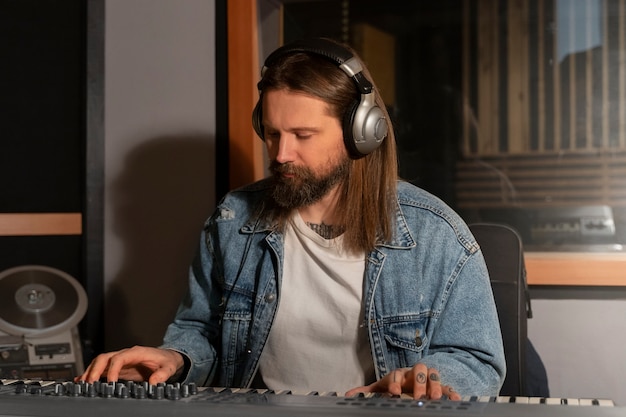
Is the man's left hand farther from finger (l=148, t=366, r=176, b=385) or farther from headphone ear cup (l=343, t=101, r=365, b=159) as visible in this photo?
headphone ear cup (l=343, t=101, r=365, b=159)

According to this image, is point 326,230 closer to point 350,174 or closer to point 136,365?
point 350,174

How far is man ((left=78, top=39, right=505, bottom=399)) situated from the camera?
195cm

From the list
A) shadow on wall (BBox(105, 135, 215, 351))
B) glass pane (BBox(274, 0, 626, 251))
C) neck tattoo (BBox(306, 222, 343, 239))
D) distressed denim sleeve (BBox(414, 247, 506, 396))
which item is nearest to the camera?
distressed denim sleeve (BBox(414, 247, 506, 396))

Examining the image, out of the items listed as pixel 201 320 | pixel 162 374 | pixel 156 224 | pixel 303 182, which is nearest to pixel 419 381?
pixel 162 374

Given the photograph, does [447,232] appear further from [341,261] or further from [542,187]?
[542,187]

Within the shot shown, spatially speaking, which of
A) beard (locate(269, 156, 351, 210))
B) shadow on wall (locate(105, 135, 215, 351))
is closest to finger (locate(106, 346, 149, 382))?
beard (locate(269, 156, 351, 210))

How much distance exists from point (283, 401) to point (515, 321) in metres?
1.04

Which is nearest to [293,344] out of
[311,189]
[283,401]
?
[311,189]

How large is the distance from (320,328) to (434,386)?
64cm

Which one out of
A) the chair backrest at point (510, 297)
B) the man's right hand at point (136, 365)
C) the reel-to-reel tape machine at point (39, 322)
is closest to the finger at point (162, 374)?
the man's right hand at point (136, 365)

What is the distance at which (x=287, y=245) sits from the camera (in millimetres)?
2092

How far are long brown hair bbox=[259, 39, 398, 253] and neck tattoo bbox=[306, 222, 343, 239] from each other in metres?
0.02

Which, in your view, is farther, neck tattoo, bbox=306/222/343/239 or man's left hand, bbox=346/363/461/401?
neck tattoo, bbox=306/222/343/239

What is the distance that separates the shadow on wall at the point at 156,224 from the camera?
3.09 meters
